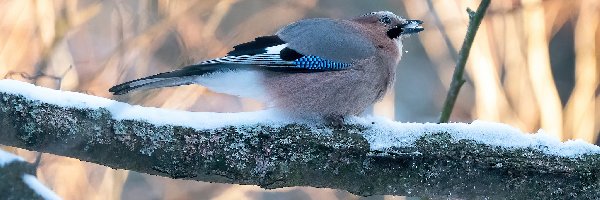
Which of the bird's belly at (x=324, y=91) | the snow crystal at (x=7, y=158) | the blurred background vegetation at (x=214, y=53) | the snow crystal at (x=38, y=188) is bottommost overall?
the blurred background vegetation at (x=214, y=53)

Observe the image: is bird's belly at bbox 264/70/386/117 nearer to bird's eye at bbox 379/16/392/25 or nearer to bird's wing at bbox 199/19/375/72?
bird's wing at bbox 199/19/375/72

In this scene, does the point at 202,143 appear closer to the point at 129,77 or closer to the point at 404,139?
the point at 404,139

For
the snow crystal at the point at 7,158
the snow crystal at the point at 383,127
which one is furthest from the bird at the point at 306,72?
the snow crystal at the point at 7,158

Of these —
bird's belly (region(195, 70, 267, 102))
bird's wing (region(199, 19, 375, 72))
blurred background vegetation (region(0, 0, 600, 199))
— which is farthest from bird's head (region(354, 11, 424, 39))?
blurred background vegetation (region(0, 0, 600, 199))

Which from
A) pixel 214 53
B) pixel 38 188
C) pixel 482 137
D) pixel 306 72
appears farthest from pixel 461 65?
pixel 214 53

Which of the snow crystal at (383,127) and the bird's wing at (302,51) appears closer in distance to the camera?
the snow crystal at (383,127)

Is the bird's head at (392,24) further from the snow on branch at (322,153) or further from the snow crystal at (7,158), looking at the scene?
the snow crystal at (7,158)

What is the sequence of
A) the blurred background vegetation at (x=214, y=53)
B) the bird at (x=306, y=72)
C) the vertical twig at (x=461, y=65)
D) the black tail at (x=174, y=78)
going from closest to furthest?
the black tail at (x=174, y=78)
the vertical twig at (x=461, y=65)
the bird at (x=306, y=72)
the blurred background vegetation at (x=214, y=53)

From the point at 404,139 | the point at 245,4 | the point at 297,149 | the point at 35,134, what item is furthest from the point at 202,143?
the point at 245,4
